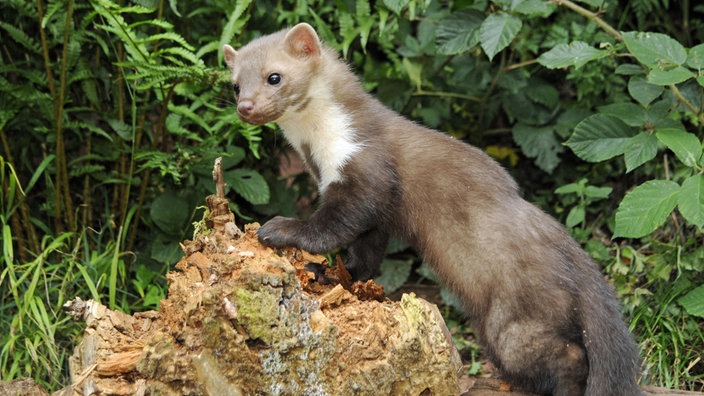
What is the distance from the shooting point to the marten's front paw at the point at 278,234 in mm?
4840

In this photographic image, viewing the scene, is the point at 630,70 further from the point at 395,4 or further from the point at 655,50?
the point at 395,4

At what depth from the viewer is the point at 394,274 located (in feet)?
25.1

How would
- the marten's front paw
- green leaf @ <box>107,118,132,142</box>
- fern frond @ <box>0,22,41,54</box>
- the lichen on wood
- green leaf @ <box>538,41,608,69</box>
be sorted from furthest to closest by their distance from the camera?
green leaf @ <box>107,118,132,142</box>
fern frond @ <box>0,22,41,54</box>
green leaf @ <box>538,41,608,69</box>
the marten's front paw
the lichen on wood

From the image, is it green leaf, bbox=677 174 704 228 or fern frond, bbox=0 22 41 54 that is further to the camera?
fern frond, bbox=0 22 41 54

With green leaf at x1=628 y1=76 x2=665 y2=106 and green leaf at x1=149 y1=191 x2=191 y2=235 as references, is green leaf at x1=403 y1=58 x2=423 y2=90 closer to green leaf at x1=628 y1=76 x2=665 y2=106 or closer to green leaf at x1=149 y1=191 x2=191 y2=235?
green leaf at x1=628 y1=76 x2=665 y2=106

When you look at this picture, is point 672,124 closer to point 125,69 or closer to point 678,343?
point 678,343

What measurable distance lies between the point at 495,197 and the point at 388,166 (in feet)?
2.25

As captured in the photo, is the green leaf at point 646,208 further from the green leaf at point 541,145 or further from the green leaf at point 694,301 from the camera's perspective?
the green leaf at point 541,145

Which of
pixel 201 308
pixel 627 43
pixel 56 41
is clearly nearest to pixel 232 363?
pixel 201 308

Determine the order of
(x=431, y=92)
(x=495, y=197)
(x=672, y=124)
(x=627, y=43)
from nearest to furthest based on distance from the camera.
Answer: (x=495, y=197) → (x=627, y=43) → (x=672, y=124) → (x=431, y=92)

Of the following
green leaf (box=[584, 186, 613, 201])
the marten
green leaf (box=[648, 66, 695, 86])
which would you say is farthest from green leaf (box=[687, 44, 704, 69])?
green leaf (box=[584, 186, 613, 201])

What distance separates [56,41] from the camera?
657 centimetres

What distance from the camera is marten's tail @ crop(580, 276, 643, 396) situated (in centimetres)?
457

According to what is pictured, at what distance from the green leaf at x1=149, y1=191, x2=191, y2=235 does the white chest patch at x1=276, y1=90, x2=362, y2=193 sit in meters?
1.77
